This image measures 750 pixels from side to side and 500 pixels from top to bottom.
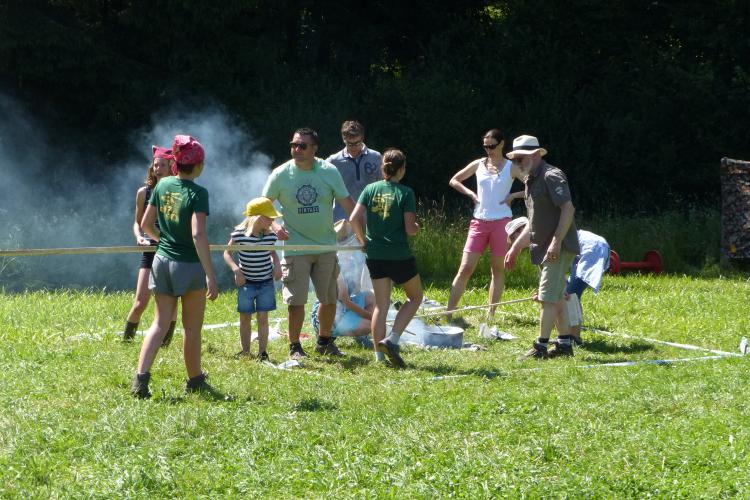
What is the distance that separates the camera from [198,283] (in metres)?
6.58

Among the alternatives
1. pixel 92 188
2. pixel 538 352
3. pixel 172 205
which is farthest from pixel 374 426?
pixel 92 188

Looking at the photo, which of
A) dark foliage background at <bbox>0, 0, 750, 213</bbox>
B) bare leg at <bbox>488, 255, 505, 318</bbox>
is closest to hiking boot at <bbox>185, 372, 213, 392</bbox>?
bare leg at <bbox>488, 255, 505, 318</bbox>

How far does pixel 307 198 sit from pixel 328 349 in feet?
4.00

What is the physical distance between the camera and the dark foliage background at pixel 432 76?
19500mm

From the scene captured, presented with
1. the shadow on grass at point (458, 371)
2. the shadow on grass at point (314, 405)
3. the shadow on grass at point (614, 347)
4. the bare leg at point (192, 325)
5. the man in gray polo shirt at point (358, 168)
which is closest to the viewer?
the shadow on grass at point (314, 405)

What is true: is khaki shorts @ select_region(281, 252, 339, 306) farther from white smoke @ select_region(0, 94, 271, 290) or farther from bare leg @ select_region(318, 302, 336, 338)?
white smoke @ select_region(0, 94, 271, 290)

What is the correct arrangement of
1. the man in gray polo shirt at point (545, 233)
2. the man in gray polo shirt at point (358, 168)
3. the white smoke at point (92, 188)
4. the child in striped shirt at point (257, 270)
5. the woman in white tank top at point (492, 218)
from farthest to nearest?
the white smoke at point (92, 188)
the woman in white tank top at point (492, 218)
the man in gray polo shirt at point (358, 168)
the man in gray polo shirt at point (545, 233)
the child in striped shirt at point (257, 270)

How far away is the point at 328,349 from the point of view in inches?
332

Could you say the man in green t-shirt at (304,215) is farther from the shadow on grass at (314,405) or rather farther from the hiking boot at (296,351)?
the shadow on grass at (314,405)

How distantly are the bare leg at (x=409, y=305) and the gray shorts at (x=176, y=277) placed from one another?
5.93 feet

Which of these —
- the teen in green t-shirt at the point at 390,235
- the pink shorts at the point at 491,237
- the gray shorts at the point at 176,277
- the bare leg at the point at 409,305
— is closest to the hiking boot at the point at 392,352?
the teen in green t-shirt at the point at 390,235

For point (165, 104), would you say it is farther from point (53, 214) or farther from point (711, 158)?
point (711, 158)

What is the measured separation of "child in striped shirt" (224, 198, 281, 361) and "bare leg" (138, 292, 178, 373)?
1.26 metres

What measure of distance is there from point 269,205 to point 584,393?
2720 mm
